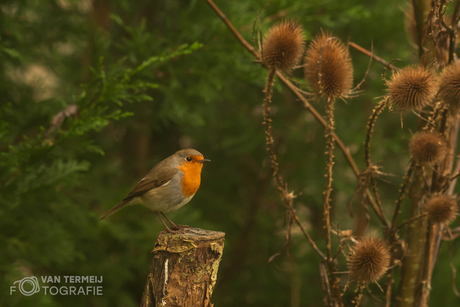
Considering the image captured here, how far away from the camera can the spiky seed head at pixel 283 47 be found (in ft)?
5.63

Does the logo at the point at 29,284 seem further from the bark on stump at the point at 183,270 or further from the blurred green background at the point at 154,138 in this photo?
the bark on stump at the point at 183,270

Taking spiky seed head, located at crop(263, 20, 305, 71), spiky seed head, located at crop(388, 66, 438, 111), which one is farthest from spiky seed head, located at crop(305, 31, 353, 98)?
spiky seed head, located at crop(388, 66, 438, 111)

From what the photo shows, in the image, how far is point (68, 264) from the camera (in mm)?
3350

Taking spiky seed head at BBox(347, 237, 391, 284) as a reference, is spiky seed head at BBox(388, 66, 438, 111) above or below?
above

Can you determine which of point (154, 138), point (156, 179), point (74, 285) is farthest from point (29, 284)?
point (154, 138)

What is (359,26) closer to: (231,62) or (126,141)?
(231,62)

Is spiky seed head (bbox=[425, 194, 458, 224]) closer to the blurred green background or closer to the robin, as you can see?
the blurred green background

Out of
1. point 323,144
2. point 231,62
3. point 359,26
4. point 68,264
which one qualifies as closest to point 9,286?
point 68,264

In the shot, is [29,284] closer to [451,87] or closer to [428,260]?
[428,260]

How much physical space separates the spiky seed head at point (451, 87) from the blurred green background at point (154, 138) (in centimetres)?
72

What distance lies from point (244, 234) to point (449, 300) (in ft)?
5.60

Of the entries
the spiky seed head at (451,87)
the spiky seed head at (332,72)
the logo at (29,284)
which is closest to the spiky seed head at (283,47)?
the spiky seed head at (332,72)

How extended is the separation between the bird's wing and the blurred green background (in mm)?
344

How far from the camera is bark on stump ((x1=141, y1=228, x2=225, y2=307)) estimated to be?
1.71 m
